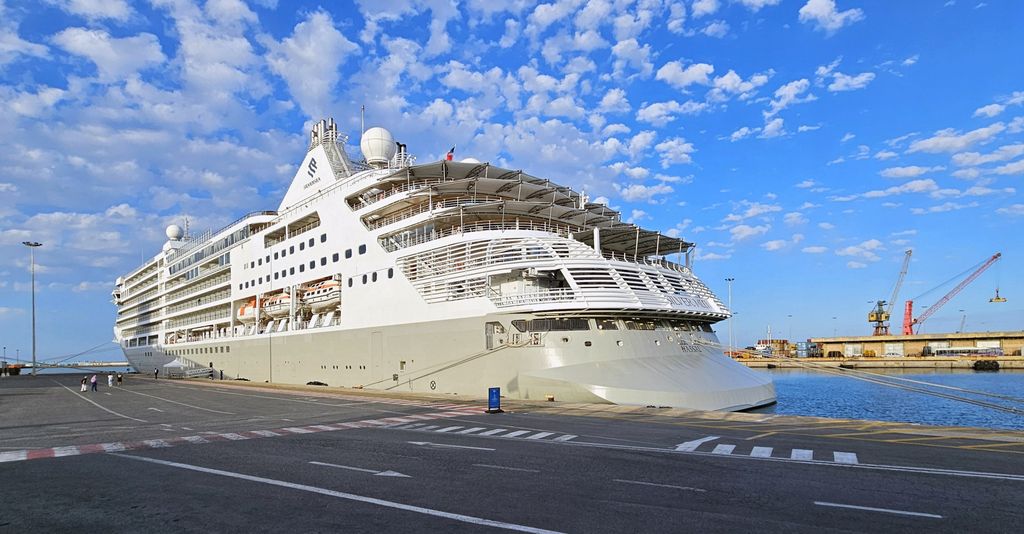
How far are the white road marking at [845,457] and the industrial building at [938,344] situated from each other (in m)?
111

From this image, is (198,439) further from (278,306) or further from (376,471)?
(278,306)

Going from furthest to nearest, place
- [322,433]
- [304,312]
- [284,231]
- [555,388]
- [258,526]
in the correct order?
[284,231] → [304,312] → [555,388] → [322,433] → [258,526]

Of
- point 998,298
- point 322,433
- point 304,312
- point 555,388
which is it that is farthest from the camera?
point 998,298

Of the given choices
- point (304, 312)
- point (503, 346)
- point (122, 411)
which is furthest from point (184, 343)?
point (503, 346)

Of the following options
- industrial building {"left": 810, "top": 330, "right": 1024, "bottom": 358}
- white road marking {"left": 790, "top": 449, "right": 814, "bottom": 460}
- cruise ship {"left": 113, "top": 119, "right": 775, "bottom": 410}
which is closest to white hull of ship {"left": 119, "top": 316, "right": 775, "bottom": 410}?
cruise ship {"left": 113, "top": 119, "right": 775, "bottom": 410}

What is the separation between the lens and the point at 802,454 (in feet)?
43.2

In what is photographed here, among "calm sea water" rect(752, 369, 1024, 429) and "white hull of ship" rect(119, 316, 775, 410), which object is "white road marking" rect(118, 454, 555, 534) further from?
"calm sea water" rect(752, 369, 1024, 429)

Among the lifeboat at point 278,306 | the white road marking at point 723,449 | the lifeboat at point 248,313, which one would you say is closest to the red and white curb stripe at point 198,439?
the white road marking at point 723,449

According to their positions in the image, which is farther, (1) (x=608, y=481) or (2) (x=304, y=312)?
(2) (x=304, y=312)

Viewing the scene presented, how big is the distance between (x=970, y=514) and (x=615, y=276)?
18.8 metres

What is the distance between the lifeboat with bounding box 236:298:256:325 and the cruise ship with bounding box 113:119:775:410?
9.0 inches

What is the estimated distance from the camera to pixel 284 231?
48.3 m

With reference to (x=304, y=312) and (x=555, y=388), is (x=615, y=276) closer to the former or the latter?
(x=555, y=388)

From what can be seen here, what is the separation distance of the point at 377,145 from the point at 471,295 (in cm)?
2135
